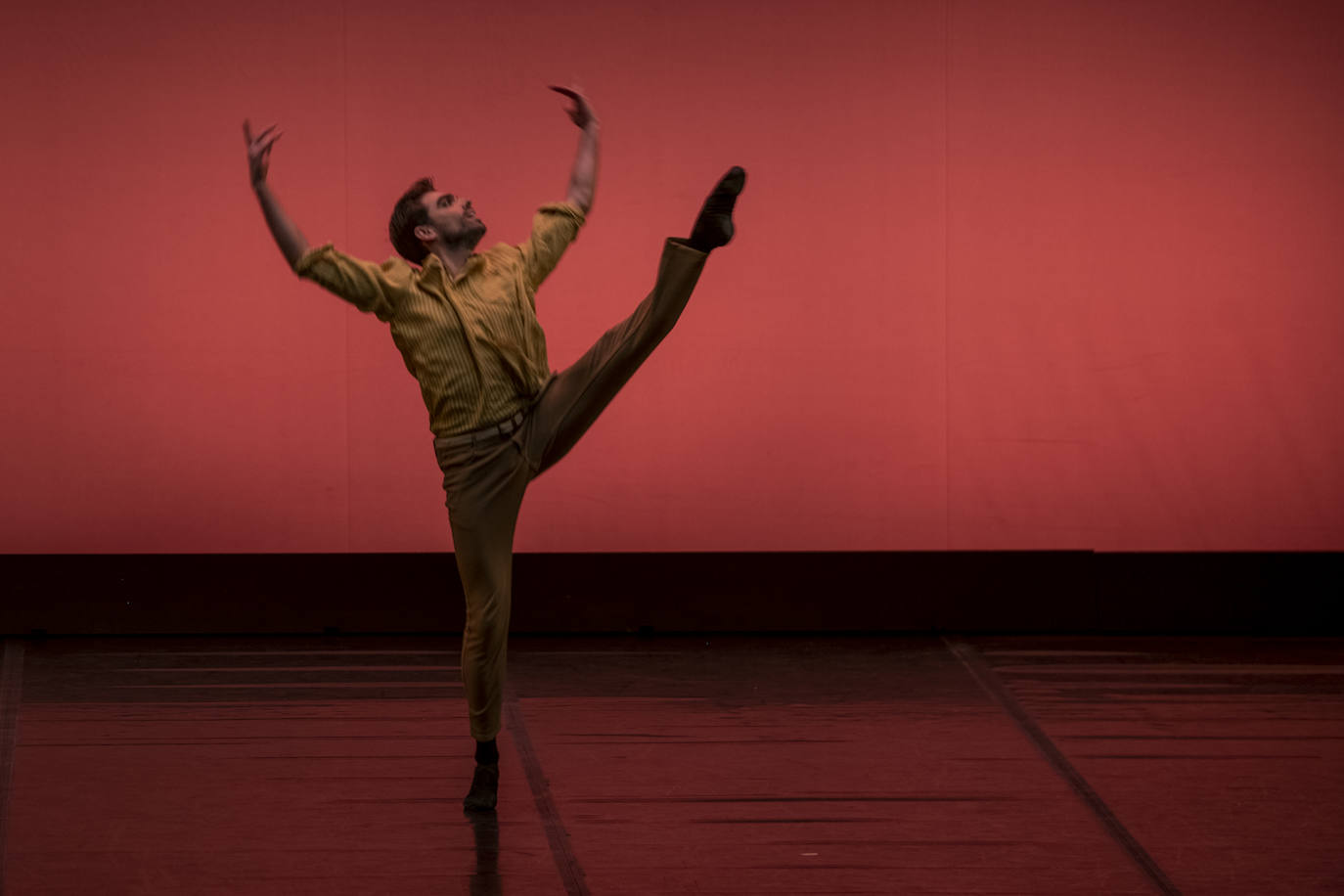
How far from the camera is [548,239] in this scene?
3.18 metres

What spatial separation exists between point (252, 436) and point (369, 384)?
43 centimetres

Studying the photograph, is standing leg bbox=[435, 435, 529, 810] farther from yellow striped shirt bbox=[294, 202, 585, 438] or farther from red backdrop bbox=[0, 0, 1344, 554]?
red backdrop bbox=[0, 0, 1344, 554]

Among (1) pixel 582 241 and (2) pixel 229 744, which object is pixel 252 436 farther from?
(2) pixel 229 744

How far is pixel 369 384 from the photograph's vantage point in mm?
4973

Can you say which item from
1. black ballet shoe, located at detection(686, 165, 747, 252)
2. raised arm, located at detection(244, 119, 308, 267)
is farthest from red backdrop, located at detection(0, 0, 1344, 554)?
black ballet shoe, located at detection(686, 165, 747, 252)

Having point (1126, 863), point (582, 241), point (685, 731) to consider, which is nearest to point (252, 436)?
point (582, 241)

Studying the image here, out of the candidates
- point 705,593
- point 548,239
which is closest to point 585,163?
point 548,239

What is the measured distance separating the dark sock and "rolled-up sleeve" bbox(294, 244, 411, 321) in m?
0.91

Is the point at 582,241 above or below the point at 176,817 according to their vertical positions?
above

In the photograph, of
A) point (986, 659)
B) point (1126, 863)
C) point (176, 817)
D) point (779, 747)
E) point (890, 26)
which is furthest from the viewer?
point (890, 26)

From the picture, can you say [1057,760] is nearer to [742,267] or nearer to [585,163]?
[585,163]

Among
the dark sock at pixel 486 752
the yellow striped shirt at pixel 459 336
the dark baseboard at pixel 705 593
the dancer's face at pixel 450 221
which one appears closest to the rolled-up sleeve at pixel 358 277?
the yellow striped shirt at pixel 459 336

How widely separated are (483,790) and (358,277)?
3.52 ft

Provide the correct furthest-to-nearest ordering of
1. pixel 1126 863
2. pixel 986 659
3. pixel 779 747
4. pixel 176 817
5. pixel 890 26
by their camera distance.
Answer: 1. pixel 890 26
2. pixel 986 659
3. pixel 779 747
4. pixel 176 817
5. pixel 1126 863
